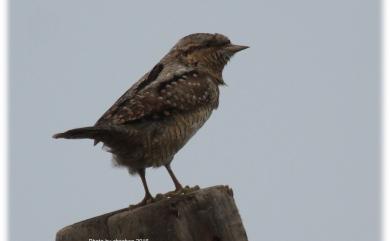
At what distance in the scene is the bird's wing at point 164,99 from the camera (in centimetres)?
538

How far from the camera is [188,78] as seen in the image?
20.7 feet

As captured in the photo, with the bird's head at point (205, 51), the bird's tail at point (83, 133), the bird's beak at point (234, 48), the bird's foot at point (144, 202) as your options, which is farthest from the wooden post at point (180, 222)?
the bird's beak at point (234, 48)

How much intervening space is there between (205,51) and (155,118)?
172 centimetres

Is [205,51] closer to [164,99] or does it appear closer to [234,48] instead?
[234,48]

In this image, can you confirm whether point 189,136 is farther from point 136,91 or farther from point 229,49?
point 229,49

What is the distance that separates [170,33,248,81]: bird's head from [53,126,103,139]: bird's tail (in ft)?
7.06

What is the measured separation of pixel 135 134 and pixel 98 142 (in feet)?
1.10

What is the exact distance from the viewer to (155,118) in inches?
218

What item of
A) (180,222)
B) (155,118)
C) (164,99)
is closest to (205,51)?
(164,99)

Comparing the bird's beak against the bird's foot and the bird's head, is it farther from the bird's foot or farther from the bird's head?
the bird's foot

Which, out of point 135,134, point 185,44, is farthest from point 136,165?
point 185,44

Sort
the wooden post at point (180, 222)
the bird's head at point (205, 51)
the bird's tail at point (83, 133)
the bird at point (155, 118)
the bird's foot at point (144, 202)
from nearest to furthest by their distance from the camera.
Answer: the wooden post at point (180, 222), the bird's foot at point (144, 202), the bird's tail at point (83, 133), the bird at point (155, 118), the bird's head at point (205, 51)

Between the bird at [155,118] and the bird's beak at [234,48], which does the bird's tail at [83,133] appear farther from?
the bird's beak at [234,48]

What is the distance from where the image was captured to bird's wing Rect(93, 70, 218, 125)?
538 centimetres
